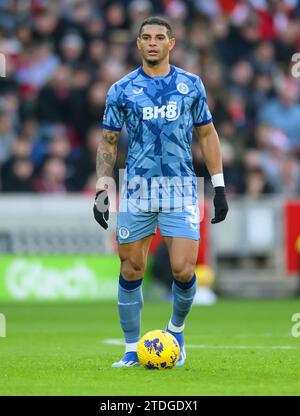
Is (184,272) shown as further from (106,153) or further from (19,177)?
(19,177)

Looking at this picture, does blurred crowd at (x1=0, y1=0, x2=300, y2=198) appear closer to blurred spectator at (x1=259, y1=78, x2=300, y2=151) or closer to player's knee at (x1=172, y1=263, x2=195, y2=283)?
blurred spectator at (x1=259, y1=78, x2=300, y2=151)

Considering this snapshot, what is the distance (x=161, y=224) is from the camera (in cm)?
958

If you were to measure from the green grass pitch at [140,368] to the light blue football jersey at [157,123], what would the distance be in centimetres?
149

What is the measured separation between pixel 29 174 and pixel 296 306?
482 centimetres

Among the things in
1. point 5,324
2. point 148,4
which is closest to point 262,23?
point 148,4

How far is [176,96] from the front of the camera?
952 cm

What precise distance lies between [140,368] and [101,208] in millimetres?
1290

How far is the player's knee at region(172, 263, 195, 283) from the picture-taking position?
31.0 feet

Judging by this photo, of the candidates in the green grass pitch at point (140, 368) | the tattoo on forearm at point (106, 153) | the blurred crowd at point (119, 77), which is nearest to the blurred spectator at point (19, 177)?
the blurred crowd at point (119, 77)

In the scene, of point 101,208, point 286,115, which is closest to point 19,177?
point 286,115

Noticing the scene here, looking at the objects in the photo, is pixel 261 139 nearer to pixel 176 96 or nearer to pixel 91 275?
pixel 91 275

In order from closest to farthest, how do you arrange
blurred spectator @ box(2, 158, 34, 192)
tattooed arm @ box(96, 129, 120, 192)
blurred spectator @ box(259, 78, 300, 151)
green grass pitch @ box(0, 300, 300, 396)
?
1. green grass pitch @ box(0, 300, 300, 396)
2. tattooed arm @ box(96, 129, 120, 192)
3. blurred spectator @ box(2, 158, 34, 192)
4. blurred spectator @ box(259, 78, 300, 151)

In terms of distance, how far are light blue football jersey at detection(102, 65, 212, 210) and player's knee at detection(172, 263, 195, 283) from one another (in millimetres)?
545

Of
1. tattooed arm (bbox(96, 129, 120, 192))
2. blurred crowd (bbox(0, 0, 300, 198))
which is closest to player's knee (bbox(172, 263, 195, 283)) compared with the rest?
tattooed arm (bbox(96, 129, 120, 192))
